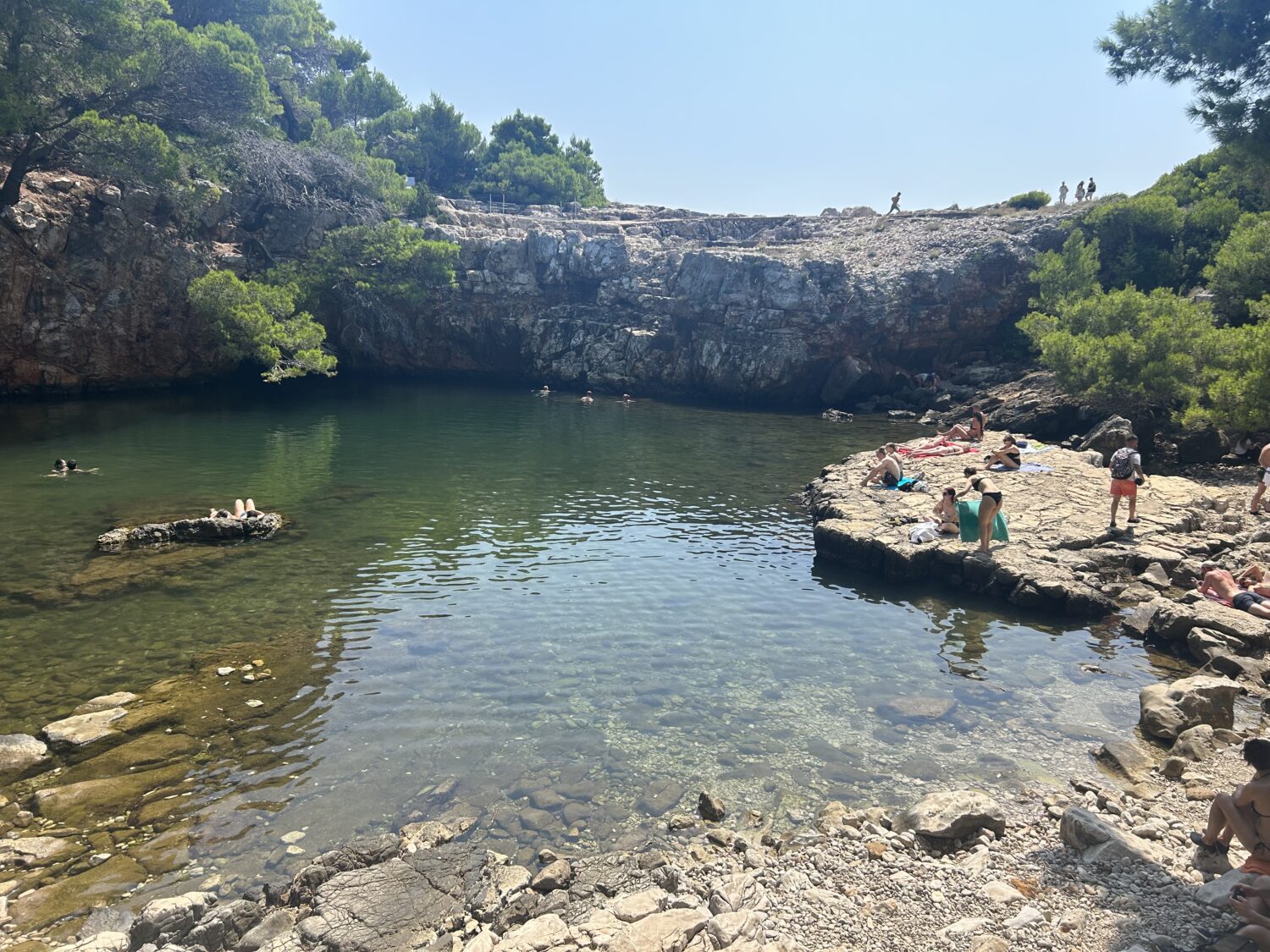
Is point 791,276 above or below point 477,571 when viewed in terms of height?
above

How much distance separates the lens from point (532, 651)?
513 inches

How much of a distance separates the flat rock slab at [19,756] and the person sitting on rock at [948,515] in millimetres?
17211

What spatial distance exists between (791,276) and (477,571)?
148 feet

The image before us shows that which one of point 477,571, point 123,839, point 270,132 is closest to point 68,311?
point 270,132

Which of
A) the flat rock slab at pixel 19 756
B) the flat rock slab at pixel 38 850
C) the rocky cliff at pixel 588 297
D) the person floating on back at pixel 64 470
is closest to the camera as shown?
the flat rock slab at pixel 38 850

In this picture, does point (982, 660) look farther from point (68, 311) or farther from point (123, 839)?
point (68, 311)

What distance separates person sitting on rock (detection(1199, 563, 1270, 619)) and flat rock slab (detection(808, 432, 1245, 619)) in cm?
159

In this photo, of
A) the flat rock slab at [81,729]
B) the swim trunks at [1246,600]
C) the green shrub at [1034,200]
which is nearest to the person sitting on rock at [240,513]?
the flat rock slab at [81,729]

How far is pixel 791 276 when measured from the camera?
5578 cm

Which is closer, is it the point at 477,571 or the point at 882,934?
the point at 882,934

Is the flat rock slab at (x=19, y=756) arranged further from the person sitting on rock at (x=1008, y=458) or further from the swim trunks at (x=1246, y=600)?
the person sitting on rock at (x=1008, y=458)

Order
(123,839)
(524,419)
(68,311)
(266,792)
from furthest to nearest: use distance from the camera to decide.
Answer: (524,419) → (68,311) → (266,792) → (123,839)

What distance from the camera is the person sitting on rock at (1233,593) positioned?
12.7m

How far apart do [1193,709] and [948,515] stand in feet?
26.4
